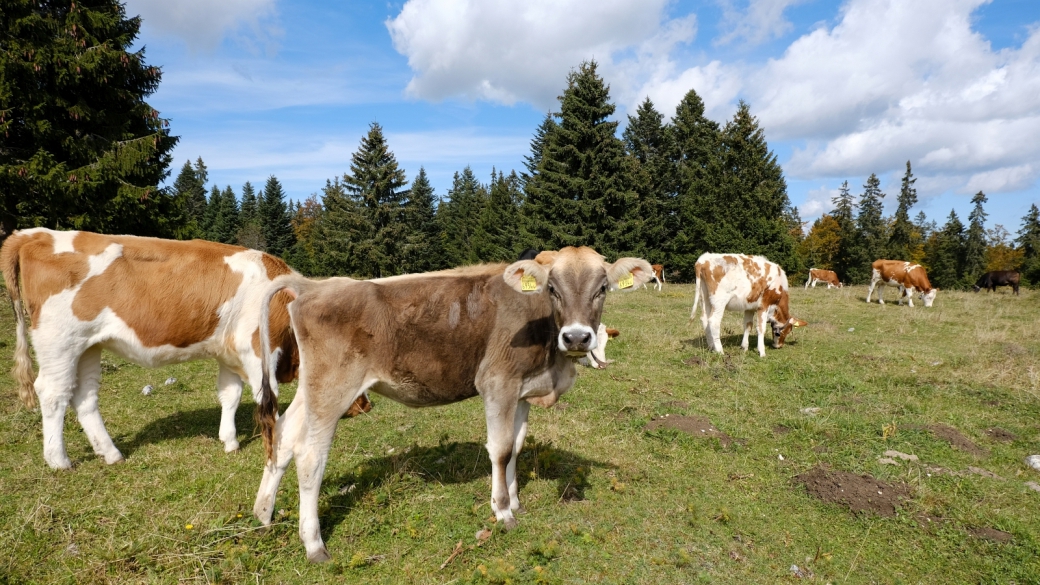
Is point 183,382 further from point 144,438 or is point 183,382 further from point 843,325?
point 843,325

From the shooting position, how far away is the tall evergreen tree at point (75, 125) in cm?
1530

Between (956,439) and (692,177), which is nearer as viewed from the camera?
(956,439)

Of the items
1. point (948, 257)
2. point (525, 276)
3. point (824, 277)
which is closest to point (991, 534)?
point (525, 276)

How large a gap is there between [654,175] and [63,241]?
4354 centimetres

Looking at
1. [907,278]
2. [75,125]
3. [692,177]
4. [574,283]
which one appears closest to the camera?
[574,283]

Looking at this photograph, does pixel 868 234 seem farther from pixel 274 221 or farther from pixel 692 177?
pixel 274 221

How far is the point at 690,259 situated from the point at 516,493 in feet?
126

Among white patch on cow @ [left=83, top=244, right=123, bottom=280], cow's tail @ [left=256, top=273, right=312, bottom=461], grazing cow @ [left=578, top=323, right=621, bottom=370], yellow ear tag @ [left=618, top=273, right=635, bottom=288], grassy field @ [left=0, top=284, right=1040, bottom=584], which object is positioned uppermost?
yellow ear tag @ [left=618, top=273, right=635, bottom=288]

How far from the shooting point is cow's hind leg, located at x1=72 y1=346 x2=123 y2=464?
5699 millimetres

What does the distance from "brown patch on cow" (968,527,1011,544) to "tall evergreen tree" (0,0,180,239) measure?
2123 cm

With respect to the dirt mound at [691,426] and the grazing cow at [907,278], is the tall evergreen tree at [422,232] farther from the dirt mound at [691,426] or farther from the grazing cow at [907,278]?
the dirt mound at [691,426]

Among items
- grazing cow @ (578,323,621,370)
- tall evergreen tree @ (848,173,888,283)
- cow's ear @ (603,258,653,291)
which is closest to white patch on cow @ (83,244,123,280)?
cow's ear @ (603,258,653,291)

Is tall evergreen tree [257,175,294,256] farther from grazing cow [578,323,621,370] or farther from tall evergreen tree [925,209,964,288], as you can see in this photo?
tall evergreen tree [925,209,964,288]

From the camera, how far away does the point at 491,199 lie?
183 ft
